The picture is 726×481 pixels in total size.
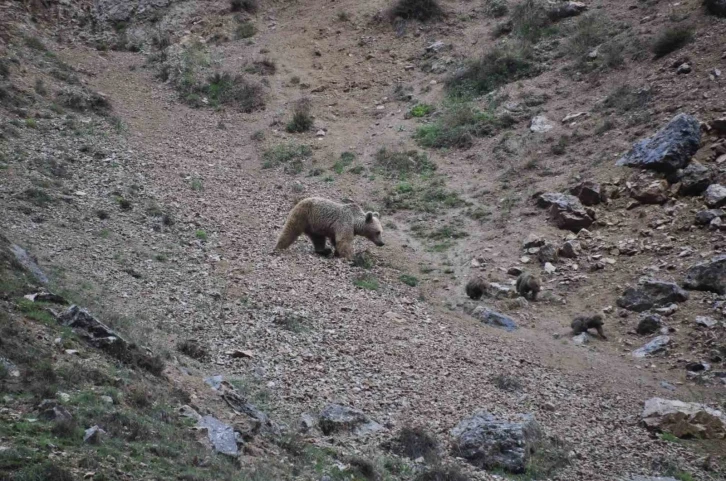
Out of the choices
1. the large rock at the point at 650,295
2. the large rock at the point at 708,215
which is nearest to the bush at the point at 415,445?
the large rock at the point at 650,295

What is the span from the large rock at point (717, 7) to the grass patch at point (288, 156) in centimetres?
1134

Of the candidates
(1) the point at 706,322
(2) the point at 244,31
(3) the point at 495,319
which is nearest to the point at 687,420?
(1) the point at 706,322

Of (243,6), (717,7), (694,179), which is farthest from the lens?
(243,6)

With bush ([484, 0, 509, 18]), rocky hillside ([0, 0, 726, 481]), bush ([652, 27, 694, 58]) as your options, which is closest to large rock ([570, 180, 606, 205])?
rocky hillside ([0, 0, 726, 481])

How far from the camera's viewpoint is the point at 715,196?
14844mm

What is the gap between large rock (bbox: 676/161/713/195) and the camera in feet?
50.4

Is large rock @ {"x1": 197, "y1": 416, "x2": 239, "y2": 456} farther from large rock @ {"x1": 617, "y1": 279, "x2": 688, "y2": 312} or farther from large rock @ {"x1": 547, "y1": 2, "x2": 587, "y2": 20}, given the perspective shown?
large rock @ {"x1": 547, "y1": 2, "x2": 587, "y2": 20}

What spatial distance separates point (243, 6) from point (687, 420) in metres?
23.2

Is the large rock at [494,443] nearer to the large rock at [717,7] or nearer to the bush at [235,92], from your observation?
the large rock at [717,7]

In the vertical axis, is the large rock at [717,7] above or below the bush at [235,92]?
above

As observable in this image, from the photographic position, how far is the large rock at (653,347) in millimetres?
12438

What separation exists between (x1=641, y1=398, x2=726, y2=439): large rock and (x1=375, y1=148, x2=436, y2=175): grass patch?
10736mm

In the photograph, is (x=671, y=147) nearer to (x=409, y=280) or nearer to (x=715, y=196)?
(x=715, y=196)

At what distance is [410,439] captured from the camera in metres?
8.68
